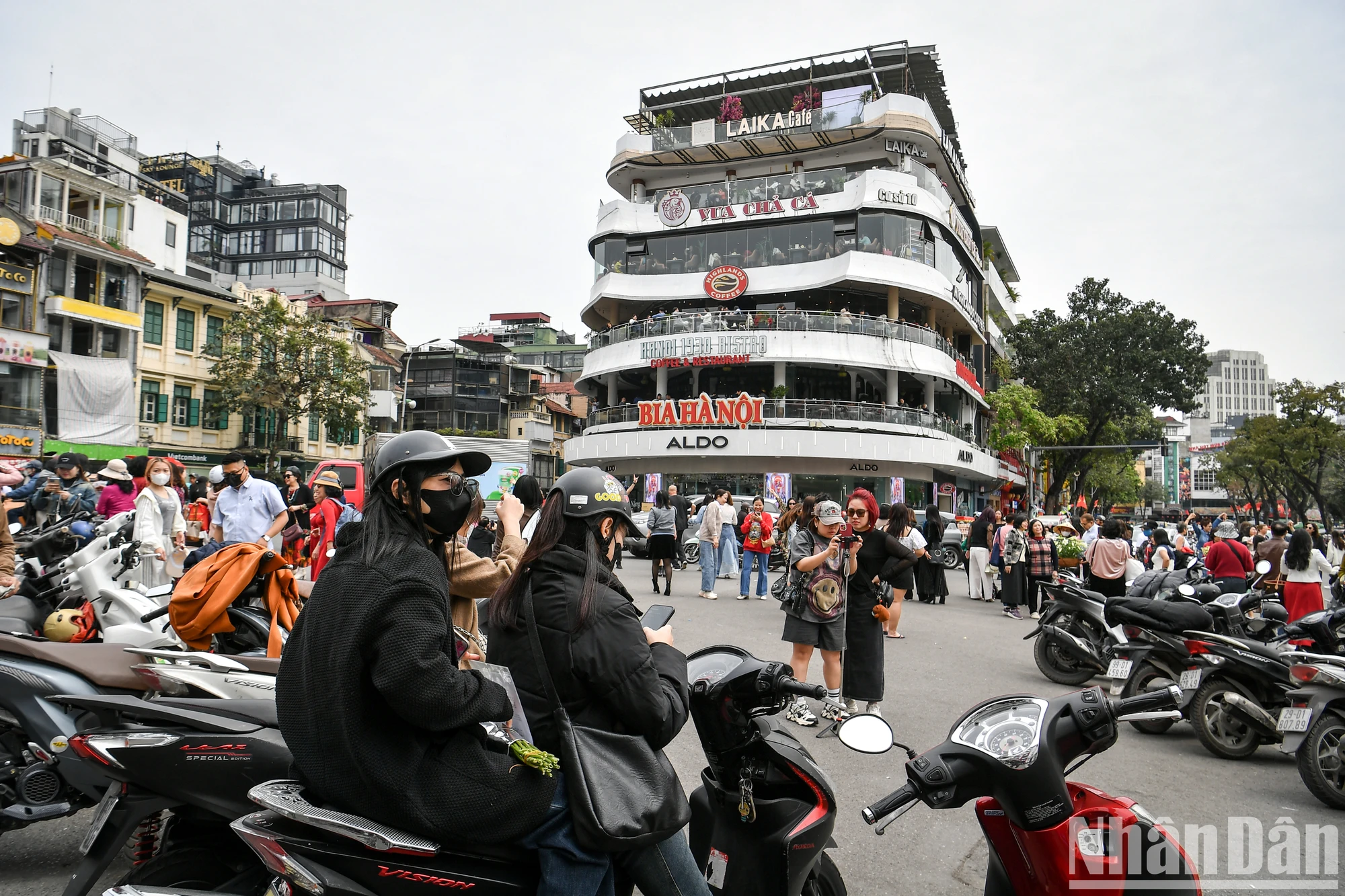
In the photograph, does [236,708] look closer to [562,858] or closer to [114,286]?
[562,858]

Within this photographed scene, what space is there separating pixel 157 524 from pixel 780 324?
30423mm

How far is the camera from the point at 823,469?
121 feet

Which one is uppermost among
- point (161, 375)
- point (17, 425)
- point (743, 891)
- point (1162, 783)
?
point (161, 375)

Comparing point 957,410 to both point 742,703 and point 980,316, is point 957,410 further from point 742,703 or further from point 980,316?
point 742,703

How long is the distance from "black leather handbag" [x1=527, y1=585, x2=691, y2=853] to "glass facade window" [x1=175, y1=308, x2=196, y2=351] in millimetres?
38107

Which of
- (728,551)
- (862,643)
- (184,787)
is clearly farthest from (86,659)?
(728,551)

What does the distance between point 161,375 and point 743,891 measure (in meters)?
37.6

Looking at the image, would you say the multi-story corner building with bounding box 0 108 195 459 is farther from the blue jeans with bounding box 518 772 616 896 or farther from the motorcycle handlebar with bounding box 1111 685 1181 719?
the motorcycle handlebar with bounding box 1111 685 1181 719

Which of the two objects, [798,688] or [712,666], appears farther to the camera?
[712,666]

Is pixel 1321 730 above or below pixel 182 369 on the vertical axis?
below

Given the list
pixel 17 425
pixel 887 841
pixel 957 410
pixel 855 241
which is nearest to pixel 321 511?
pixel 887 841

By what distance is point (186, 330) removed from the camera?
34.8 m

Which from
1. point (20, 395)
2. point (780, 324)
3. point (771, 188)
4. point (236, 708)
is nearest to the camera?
point (236, 708)

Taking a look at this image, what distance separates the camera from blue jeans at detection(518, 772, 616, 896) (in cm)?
213
